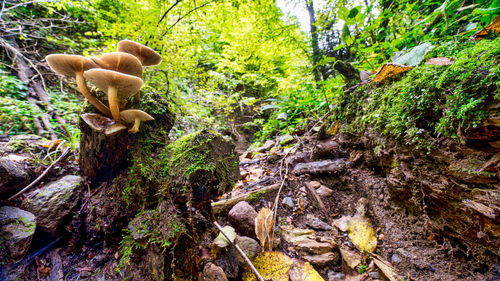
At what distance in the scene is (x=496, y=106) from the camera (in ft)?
2.52

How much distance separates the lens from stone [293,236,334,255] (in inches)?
49.8

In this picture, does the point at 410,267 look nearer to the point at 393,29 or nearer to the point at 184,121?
the point at 393,29

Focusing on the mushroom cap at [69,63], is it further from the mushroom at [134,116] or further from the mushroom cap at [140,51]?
the mushroom at [134,116]

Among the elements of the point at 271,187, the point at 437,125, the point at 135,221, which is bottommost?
the point at 271,187

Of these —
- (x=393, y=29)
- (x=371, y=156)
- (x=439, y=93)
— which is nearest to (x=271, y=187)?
(x=371, y=156)

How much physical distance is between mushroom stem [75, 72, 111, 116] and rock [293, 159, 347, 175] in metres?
1.83

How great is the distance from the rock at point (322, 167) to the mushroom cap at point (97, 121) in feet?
5.79

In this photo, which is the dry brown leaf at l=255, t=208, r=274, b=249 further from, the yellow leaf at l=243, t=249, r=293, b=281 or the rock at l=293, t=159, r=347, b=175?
the rock at l=293, t=159, r=347, b=175

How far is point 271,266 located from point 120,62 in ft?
5.44

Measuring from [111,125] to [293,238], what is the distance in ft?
5.14

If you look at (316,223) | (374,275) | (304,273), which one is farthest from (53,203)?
(374,275)

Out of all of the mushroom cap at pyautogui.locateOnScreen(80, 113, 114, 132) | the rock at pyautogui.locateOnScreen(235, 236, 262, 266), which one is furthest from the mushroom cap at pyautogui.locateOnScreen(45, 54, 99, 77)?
the rock at pyautogui.locateOnScreen(235, 236, 262, 266)

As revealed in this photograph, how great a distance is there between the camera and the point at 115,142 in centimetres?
125

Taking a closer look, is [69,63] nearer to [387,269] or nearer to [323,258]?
[323,258]
